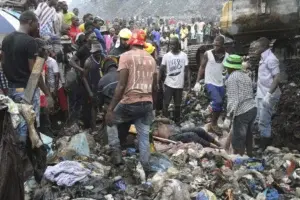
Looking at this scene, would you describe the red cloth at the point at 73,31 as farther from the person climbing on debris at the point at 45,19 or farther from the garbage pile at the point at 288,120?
the garbage pile at the point at 288,120

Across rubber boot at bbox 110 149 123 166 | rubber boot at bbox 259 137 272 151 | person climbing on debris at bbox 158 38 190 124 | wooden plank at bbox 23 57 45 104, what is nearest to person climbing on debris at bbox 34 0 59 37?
person climbing on debris at bbox 158 38 190 124

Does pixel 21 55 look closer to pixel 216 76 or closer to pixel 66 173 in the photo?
pixel 66 173

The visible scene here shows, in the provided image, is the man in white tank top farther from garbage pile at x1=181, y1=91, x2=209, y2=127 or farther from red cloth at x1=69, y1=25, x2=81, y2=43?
red cloth at x1=69, y1=25, x2=81, y2=43

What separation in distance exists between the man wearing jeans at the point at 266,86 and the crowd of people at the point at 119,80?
0.05 feet

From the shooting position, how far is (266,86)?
320 inches

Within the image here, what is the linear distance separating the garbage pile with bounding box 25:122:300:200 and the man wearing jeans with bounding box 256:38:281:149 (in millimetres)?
687

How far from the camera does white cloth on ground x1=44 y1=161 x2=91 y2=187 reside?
5.58 meters

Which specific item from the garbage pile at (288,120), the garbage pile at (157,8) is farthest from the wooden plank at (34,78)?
the garbage pile at (157,8)

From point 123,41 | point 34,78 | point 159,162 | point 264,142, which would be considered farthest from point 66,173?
point 264,142

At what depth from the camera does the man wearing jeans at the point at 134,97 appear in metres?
6.12

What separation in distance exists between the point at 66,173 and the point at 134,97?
1233 mm

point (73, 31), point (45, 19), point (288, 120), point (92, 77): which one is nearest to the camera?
point (92, 77)

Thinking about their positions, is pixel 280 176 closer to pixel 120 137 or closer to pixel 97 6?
pixel 120 137

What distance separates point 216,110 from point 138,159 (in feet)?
10.5
